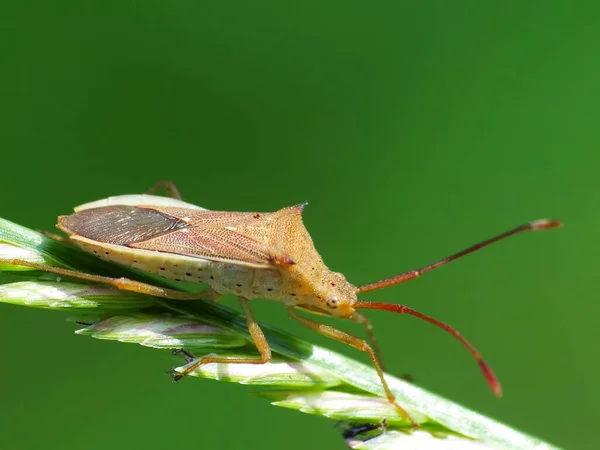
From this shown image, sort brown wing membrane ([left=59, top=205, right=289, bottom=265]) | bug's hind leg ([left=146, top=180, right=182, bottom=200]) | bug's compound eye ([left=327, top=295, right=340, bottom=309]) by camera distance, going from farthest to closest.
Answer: bug's hind leg ([left=146, top=180, right=182, bottom=200])
bug's compound eye ([left=327, top=295, right=340, bottom=309])
brown wing membrane ([left=59, top=205, right=289, bottom=265])

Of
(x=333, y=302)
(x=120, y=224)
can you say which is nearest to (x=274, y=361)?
(x=333, y=302)

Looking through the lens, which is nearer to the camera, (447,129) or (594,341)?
(594,341)

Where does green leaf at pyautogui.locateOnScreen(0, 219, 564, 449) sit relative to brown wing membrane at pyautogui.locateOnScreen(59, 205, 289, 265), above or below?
below

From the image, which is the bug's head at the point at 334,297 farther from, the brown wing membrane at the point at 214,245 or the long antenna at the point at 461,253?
the brown wing membrane at the point at 214,245

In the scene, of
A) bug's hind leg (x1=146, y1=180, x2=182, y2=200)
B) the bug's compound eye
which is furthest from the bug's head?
bug's hind leg (x1=146, y1=180, x2=182, y2=200)

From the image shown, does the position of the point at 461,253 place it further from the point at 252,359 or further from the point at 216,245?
the point at 216,245

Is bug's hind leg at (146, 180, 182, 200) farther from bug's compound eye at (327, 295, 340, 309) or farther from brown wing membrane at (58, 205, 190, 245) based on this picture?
bug's compound eye at (327, 295, 340, 309)

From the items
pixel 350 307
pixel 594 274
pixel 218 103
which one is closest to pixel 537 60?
pixel 594 274

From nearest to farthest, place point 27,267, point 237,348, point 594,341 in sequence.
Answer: point 27,267 < point 237,348 < point 594,341

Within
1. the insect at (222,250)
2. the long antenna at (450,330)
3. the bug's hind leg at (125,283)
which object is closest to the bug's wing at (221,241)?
the insect at (222,250)

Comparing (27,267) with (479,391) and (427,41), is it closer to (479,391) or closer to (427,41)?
(479,391)
